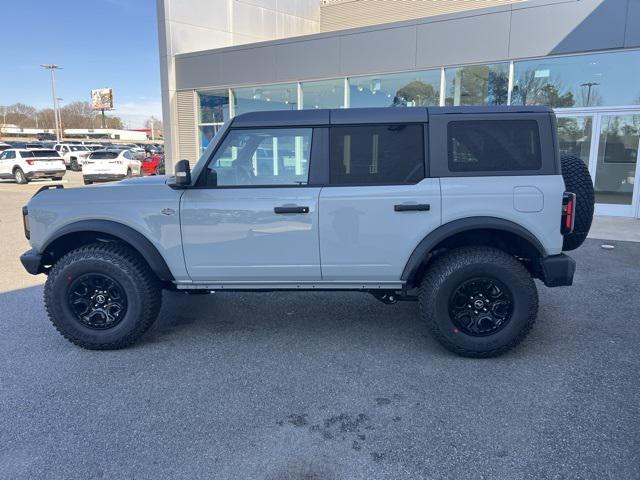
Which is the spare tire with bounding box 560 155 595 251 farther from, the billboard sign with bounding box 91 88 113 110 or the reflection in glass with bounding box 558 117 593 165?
the billboard sign with bounding box 91 88 113 110

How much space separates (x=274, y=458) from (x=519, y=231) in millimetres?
2420

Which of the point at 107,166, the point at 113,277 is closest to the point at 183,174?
the point at 113,277

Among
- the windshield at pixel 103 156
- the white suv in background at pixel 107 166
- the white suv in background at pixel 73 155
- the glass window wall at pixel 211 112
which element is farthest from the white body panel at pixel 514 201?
the white suv in background at pixel 73 155

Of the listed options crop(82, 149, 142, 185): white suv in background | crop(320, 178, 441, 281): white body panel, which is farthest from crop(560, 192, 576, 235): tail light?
crop(82, 149, 142, 185): white suv in background

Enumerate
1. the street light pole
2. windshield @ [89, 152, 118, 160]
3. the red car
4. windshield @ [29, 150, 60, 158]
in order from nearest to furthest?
the street light pole
windshield @ [89, 152, 118, 160]
windshield @ [29, 150, 60, 158]
the red car

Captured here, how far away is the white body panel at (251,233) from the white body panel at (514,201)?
3.57 feet

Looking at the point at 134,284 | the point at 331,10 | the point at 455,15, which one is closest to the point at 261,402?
the point at 134,284

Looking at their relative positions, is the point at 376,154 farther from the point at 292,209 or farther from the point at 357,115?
the point at 292,209

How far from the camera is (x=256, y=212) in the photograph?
3.65m

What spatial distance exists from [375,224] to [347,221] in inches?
8.8

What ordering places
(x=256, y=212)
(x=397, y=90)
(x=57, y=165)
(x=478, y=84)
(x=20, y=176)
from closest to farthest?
(x=256, y=212)
(x=478, y=84)
(x=397, y=90)
(x=20, y=176)
(x=57, y=165)

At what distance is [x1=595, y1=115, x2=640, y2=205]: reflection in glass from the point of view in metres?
9.73

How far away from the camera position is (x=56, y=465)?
247 centimetres

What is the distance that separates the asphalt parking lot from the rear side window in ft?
5.08
